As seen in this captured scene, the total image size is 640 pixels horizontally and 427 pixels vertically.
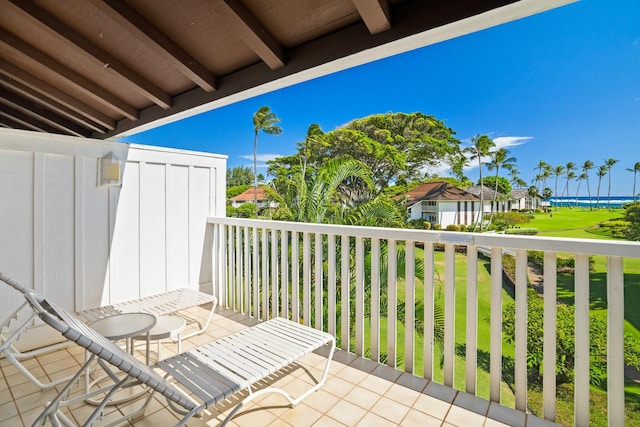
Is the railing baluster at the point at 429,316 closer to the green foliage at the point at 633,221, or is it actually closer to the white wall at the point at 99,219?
the white wall at the point at 99,219

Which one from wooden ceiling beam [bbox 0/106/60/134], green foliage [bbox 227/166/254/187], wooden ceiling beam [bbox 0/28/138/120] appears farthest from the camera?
green foliage [bbox 227/166/254/187]

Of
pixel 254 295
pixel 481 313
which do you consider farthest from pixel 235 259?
pixel 481 313

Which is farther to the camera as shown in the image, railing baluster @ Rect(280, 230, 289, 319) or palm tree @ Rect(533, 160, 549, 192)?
palm tree @ Rect(533, 160, 549, 192)

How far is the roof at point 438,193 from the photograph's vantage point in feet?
64.2

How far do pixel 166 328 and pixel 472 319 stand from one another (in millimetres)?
2143

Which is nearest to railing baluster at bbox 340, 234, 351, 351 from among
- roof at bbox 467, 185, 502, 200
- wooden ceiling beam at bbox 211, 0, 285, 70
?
wooden ceiling beam at bbox 211, 0, 285, 70

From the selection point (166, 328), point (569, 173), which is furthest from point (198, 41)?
point (569, 173)

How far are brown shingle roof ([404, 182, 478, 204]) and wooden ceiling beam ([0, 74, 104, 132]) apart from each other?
1618cm

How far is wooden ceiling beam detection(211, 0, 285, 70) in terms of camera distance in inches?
84.8

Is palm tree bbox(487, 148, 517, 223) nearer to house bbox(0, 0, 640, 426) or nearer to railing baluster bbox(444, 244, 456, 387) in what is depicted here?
house bbox(0, 0, 640, 426)

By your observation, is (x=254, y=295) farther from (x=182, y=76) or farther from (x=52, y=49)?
(x=52, y=49)

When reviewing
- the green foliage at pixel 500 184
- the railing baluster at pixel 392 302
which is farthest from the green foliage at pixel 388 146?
the railing baluster at pixel 392 302

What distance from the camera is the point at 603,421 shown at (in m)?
9.52

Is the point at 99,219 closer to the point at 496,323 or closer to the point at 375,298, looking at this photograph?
the point at 375,298
